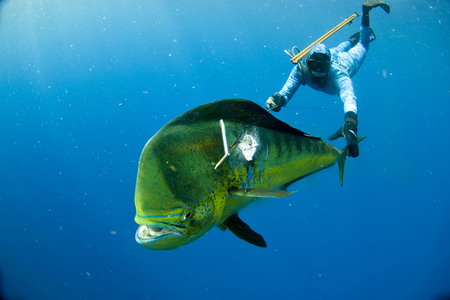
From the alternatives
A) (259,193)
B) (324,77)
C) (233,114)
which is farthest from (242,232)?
(324,77)

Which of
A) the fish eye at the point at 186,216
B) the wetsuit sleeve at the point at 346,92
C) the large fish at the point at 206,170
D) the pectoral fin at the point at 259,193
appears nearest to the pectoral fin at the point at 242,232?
the large fish at the point at 206,170

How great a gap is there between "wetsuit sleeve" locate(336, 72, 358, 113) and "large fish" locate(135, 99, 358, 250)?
2211 millimetres

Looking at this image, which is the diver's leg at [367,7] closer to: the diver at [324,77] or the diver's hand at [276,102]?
the diver at [324,77]

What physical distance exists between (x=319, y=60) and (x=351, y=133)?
1.85m

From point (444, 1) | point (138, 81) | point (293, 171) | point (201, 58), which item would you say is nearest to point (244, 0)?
point (201, 58)

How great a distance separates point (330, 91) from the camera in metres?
5.10

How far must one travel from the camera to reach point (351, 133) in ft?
10.0

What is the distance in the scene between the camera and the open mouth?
1.20m

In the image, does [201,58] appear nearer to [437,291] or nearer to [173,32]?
[173,32]

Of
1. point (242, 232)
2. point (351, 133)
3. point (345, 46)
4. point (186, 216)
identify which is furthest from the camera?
point (345, 46)

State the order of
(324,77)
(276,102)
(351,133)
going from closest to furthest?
(351,133) < (276,102) < (324,77)

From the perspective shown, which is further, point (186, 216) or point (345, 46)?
point (345, 46)

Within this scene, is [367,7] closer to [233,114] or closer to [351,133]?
[351,133]

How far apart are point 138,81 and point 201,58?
12.7 meters
